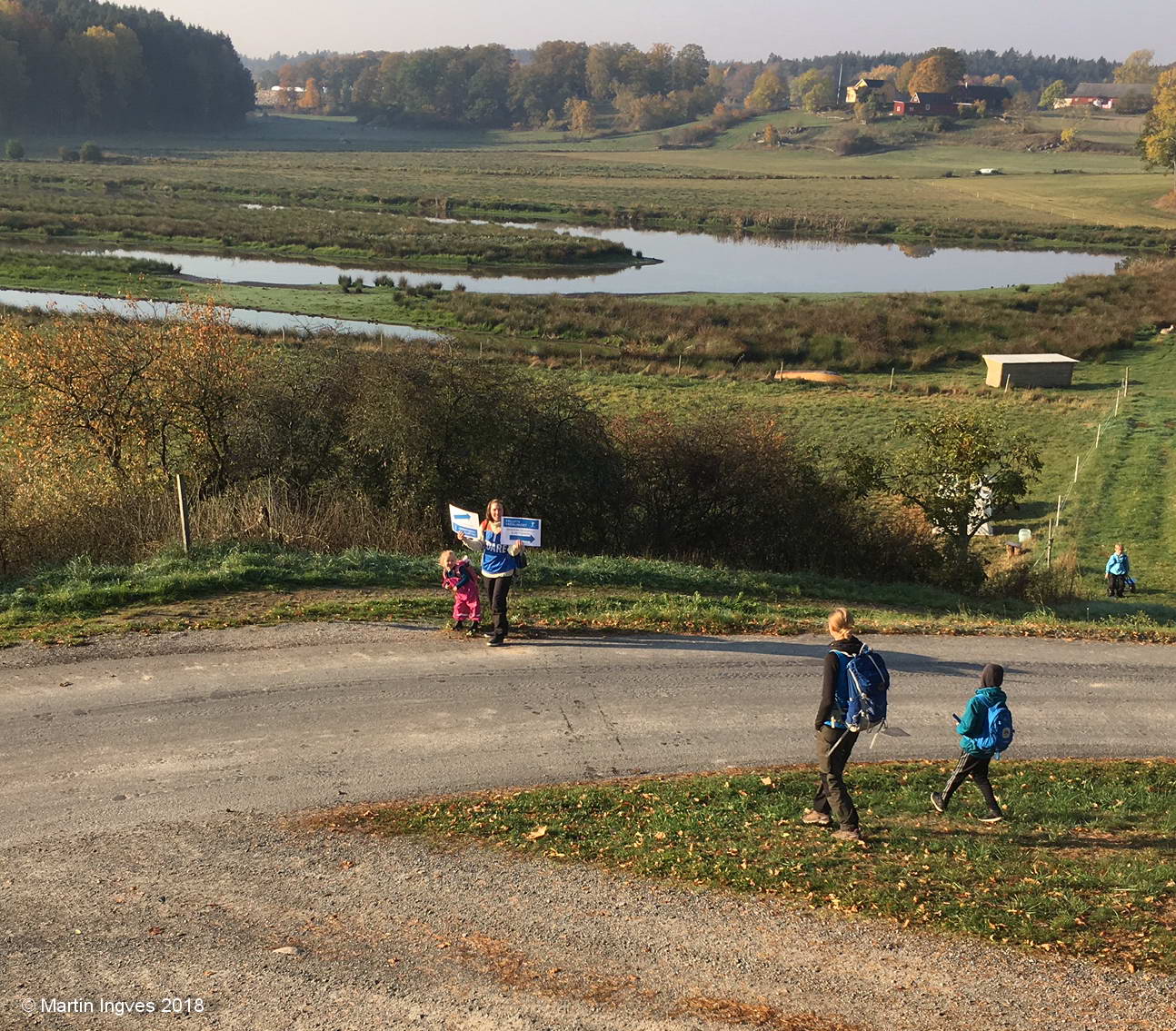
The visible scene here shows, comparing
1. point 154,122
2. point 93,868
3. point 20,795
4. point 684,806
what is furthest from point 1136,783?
point 154,122

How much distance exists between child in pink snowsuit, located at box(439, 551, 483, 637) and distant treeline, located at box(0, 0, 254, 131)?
170 m

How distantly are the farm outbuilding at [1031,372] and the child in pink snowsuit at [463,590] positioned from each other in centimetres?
3688

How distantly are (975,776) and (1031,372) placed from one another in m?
39.5

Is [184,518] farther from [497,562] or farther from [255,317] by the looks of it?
[255,317]

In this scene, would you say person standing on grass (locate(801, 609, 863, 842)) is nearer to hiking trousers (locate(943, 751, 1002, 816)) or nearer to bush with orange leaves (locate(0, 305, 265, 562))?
hiking trousers (locate(943, 751, 1002, 816))

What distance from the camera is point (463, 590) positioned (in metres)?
13.0

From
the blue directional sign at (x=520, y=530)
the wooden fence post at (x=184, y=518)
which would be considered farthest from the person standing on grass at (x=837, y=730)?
the wooden fence post at (x=184, y=518)

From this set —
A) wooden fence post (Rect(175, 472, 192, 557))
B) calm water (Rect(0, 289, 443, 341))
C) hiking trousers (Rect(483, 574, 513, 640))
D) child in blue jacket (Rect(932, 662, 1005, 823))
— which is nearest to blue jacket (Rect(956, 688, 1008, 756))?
child in blue jacket (Rect(932, 662, 1005, 823))

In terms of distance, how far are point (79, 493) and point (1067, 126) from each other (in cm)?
20140

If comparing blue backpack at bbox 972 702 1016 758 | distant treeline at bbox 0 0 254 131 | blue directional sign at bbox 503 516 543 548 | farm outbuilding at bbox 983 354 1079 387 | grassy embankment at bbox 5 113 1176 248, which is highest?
distant treeline at bbox 0 0 254 131

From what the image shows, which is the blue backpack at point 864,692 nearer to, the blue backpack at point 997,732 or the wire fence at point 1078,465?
the blue backpack at point 997,732

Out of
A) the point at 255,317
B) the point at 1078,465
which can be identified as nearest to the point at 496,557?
the point at 1078,465

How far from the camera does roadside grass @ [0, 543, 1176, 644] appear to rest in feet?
43.7

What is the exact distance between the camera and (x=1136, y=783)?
10086 millimetres
